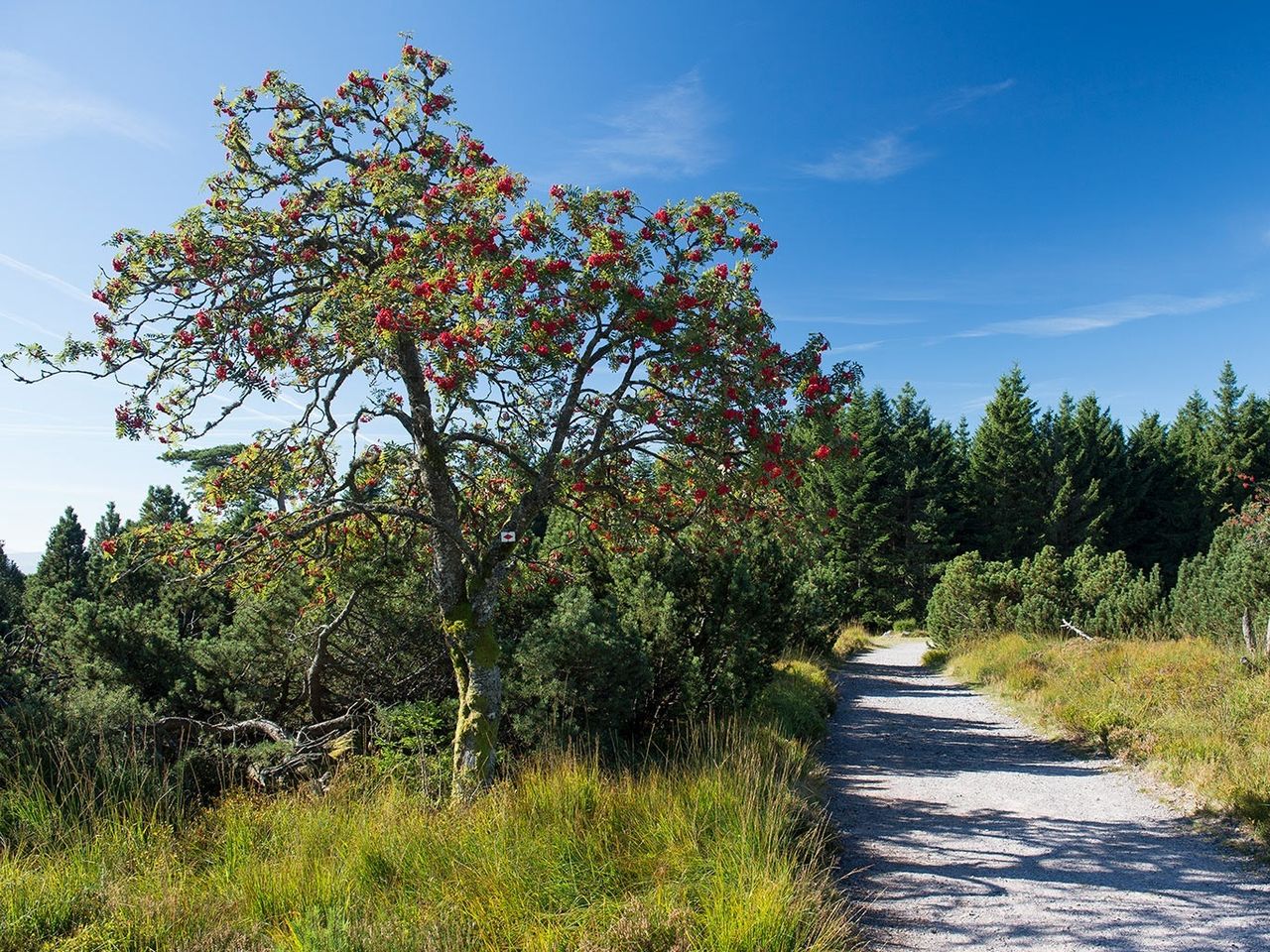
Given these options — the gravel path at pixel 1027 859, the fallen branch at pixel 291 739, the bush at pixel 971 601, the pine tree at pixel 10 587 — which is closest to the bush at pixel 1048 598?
the bush at pixel 971 601

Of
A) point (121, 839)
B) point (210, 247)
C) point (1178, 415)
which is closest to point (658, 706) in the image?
point (121, 839)

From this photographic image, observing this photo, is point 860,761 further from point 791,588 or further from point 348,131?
point 348,131

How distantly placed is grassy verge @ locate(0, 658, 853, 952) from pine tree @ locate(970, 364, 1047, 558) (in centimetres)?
3780

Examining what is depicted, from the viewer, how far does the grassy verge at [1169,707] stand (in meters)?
6.35

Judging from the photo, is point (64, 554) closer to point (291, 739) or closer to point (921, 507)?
point (291, 739)

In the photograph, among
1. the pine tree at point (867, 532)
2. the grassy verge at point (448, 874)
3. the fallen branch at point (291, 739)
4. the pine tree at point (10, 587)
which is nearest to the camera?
the grassy verge at point (448, 874)

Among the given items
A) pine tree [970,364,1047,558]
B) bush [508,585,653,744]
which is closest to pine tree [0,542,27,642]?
bush [508,585,653,744]

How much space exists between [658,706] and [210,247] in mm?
5841

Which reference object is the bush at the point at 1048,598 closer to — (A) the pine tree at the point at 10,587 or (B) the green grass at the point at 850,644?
(B) the green grass at the point at 850,644

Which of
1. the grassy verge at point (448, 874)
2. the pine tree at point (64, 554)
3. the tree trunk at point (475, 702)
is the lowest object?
the grassy verge at point (448, 874)

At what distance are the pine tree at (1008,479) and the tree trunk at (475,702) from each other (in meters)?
37.6

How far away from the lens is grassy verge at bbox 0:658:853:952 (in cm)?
337

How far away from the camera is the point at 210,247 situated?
5.35m

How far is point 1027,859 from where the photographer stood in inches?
209
